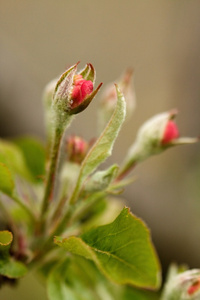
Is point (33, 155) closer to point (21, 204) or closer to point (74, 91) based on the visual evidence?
point (21, 204)

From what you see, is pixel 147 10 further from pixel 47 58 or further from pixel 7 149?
pixel 7 149

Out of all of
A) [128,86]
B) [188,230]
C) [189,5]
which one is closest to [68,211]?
[128,86]

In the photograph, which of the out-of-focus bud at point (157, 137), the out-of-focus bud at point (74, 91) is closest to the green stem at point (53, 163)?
the out-of-focus bud at point (74, 91)

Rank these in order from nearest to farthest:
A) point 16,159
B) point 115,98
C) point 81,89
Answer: point 81,89 → point 115,98 → point 16,159

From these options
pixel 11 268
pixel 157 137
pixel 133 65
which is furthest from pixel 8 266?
pixel 133 65

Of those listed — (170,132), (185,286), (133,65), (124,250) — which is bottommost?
(133,65)

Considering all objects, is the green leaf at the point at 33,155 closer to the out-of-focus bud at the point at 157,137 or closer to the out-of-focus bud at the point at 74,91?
the out-of-focus bud at the point at 157,137
